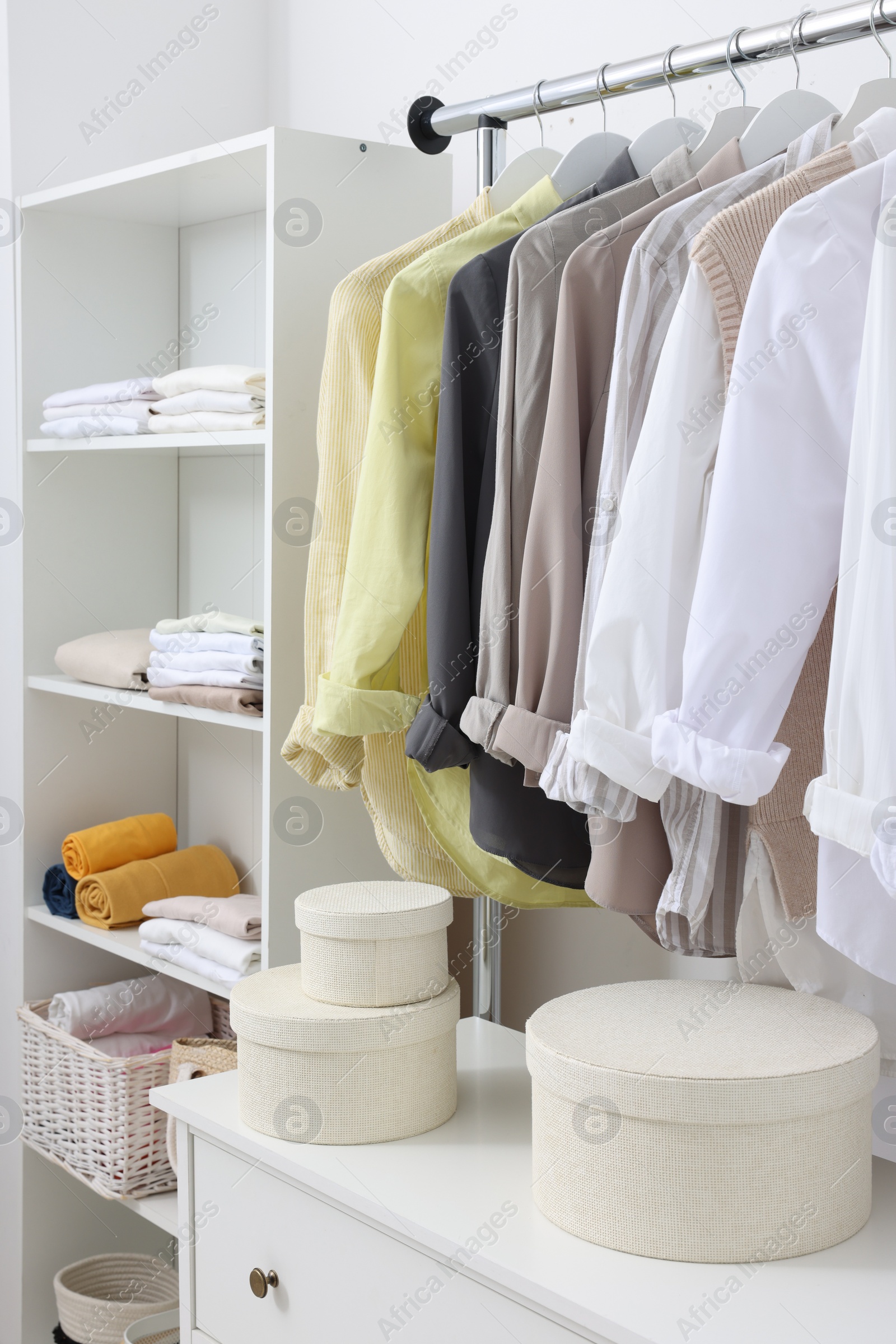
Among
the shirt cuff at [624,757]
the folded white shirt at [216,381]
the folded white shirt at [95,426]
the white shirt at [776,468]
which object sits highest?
the folded white shirt at [216,381]

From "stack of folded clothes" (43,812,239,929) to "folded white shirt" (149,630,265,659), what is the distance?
1.29 feet

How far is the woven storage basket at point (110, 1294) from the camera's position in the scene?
2010 mm

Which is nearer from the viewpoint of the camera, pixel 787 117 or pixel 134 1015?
pixel 787 117

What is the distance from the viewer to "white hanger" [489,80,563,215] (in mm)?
1454

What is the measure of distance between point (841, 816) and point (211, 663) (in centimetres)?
111

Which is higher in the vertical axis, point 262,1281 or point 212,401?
point 212,401

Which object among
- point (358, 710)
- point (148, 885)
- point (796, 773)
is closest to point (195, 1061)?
point (148, 885)

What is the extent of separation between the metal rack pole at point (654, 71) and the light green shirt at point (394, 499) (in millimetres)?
113

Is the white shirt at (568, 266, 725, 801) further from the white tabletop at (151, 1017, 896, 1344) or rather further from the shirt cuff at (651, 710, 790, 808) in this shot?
the white tabletop at (151, 1017, 896, 1344)

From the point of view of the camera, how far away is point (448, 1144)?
1.29m

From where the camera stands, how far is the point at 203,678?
6.04ft

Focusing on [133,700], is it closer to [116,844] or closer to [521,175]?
[116,844]

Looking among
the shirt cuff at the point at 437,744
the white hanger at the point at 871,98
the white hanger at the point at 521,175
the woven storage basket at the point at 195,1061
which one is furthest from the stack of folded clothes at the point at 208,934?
the white hanger at the point at 871,98

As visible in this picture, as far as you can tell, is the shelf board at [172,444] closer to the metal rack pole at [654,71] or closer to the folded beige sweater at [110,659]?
the folded beige sweater at [110,659]
